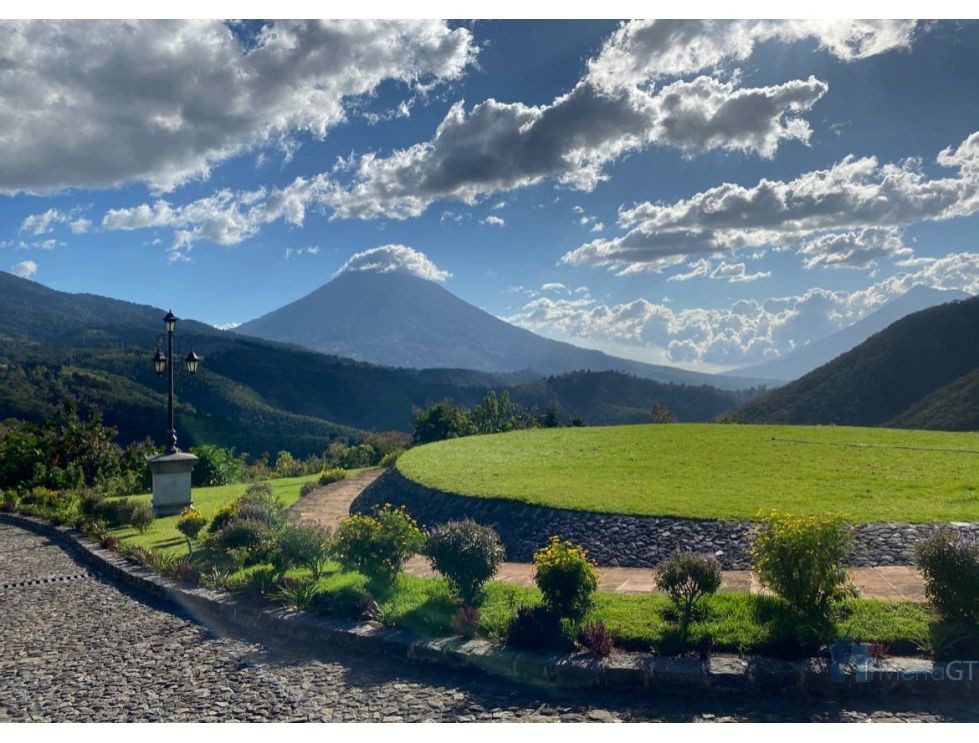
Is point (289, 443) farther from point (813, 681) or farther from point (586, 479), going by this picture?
point (813, 681)

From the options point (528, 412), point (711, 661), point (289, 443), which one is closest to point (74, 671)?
point (711, 661)

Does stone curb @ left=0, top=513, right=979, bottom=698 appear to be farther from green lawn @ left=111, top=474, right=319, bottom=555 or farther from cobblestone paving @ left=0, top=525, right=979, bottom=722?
green lawn @ left=111, top=474, right=319, bottom=555

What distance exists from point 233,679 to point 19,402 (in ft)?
289

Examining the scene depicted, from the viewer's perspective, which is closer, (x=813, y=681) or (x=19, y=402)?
(x=813, y=681)

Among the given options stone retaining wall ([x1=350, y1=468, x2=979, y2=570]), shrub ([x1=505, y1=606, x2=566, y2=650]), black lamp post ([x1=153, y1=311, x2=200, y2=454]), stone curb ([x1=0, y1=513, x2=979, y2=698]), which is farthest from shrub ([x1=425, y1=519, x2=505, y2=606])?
black lamp post ([x1=153, y1=311, x2=200, y2=454])

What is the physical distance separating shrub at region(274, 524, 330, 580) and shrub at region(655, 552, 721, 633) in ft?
18.8

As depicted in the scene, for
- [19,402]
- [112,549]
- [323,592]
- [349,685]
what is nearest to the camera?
[349,685]

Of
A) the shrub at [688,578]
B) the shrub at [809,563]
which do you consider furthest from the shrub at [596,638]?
the shrub at [809,563]

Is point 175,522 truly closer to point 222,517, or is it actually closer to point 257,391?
point 222,517

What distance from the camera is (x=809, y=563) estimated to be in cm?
820

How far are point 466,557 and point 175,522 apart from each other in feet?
42.4

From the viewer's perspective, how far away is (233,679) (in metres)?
7.89

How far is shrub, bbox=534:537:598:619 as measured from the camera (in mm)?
8648

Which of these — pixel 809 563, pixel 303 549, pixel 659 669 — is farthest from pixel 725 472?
pixel 659 669
